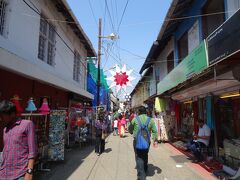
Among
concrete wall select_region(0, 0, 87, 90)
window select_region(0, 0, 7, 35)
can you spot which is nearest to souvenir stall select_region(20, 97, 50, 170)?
concrete wall select_region(0, 0, 87, 90)

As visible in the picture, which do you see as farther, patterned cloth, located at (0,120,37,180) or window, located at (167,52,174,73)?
window, located at (167,52,174,73)

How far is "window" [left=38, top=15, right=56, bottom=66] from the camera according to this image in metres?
9.12

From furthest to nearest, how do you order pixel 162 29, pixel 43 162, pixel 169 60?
pixel 169 60, pixel 162 29, pixel 43 162

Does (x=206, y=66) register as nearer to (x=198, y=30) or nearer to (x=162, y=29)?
(x=198, y=30)

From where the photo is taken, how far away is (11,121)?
3246 millimetres

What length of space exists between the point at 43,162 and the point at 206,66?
5.44 m

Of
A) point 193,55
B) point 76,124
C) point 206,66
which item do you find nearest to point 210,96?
point 193,55

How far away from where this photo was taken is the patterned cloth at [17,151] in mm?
3111

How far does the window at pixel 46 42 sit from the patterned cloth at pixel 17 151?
6316 millimetres

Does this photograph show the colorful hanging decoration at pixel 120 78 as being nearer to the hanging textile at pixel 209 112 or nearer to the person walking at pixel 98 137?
the person walking at pixel 98 137

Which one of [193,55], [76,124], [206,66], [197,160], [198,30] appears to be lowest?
[197,160]

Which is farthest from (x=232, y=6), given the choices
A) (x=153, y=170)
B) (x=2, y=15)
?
(x=2, y=15)

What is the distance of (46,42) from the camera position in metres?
9.59

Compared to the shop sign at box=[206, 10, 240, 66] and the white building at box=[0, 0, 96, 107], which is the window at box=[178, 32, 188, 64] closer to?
the white building at box=[0, 0, 96, 107]
